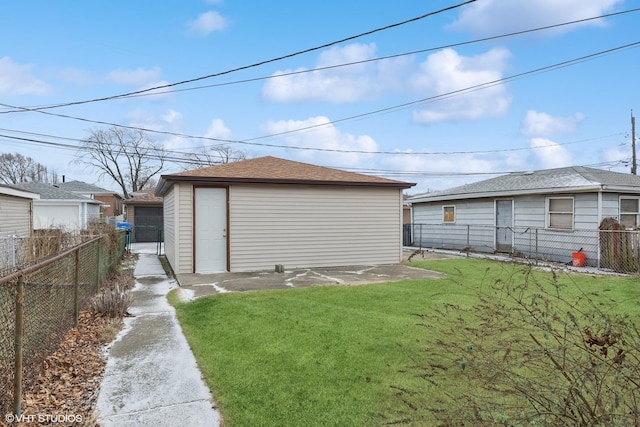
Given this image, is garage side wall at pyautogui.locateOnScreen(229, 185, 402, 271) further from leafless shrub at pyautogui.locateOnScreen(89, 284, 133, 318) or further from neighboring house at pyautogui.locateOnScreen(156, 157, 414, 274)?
leafless shrub at pyautogui.locateOnScreen(89, 284, 133, 318)

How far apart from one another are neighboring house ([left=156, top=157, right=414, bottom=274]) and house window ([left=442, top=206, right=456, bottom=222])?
6.00 metres

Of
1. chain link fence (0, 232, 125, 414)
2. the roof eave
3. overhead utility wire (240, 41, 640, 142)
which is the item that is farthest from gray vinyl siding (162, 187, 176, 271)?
overhead utility wire (240, 41, 640, 142)

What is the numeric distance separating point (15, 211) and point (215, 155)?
28.8 metres

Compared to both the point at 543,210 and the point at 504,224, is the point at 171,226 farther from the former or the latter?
the point at 543,210

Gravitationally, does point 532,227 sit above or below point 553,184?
below

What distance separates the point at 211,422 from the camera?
296 cm

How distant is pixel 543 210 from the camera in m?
13.3

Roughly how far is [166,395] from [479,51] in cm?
1278

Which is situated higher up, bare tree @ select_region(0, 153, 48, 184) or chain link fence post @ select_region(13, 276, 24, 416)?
bare tree @ select_region(0, 153, 48, 184)

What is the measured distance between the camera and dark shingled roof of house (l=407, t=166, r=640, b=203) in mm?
11930

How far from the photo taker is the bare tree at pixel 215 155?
3946 cm

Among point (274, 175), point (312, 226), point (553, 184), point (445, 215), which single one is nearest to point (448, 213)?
point (445, 215)

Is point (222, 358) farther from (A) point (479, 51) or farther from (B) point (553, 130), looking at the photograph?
(B) point (553, 130)

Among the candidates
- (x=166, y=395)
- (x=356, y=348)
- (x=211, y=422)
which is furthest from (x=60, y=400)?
(x=356, y=348)
